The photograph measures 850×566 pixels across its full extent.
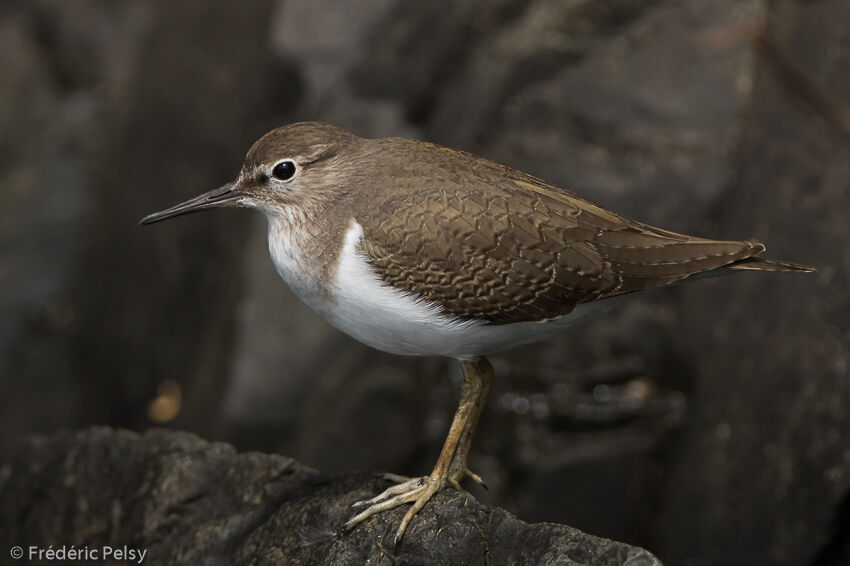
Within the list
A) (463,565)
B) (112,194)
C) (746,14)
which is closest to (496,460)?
(463,565)

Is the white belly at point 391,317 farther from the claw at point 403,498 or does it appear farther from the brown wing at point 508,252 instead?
the claw at point 403,498

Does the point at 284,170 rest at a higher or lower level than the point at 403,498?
higher

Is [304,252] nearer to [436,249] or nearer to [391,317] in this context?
[391,317]

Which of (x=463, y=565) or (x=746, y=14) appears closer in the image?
(x=463, y=565)

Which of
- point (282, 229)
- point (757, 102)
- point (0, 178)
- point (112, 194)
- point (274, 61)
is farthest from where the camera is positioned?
point (0, 178)

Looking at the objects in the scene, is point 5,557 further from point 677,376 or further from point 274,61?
point 677,376

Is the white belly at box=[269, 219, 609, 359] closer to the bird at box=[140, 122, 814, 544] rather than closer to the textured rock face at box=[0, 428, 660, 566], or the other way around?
the bird at box=[140, 122, 814, 544]

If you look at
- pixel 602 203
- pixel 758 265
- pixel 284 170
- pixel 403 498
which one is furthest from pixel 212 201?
pixel 602 203

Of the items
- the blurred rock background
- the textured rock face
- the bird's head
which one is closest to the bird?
the bird's head
